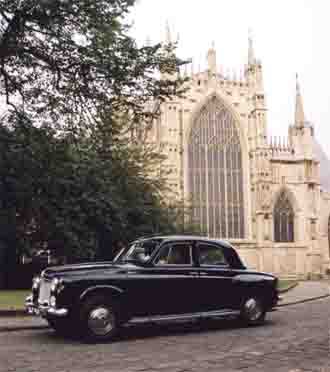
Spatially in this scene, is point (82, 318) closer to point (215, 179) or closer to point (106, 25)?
point (106, 25)

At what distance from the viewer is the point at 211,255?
9547 mm

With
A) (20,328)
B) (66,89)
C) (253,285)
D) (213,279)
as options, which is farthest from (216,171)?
(20,328)

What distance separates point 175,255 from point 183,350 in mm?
2312

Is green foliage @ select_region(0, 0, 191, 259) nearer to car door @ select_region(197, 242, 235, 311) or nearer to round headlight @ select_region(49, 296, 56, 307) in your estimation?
car door @ select_region(197, 242, 235, 311)

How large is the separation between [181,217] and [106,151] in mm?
13887

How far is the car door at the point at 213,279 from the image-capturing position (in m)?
9.15

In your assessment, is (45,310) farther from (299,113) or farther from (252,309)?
(299,113)

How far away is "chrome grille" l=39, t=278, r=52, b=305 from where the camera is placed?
8219 mm

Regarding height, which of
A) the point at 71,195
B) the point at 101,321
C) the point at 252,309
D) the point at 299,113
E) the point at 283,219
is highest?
the point at 299,113

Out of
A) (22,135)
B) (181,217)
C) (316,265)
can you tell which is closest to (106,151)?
(22,135)

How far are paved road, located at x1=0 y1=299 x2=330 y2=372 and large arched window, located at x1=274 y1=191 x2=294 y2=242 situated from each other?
106 ft

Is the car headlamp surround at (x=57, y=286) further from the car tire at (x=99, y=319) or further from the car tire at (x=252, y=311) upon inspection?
the car tire at (x=252, y=311)

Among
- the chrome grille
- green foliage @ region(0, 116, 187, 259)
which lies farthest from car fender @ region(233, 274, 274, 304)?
green foliage @ region(0, 116, 187, 259)

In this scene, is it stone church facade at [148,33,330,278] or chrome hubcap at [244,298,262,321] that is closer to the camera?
→ chrome hubcap at [244,298,262,321]
